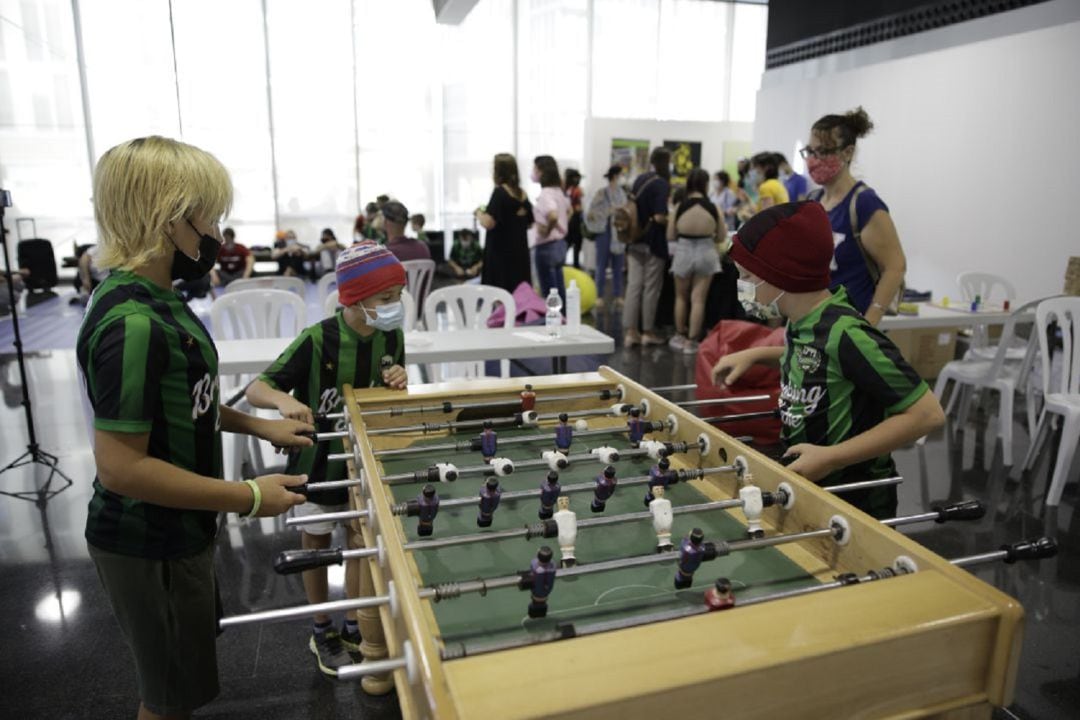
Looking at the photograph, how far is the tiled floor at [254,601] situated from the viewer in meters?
2.09

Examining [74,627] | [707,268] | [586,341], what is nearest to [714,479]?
[586,341]

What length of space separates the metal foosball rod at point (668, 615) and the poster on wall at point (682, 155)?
9.37m

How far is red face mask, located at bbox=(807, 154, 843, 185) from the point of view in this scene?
264 centimetres

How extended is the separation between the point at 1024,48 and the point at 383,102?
8.04 metres

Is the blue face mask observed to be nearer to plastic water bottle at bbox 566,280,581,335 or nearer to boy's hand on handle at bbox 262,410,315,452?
boy's hand on handle at bbox 262,410,315,452

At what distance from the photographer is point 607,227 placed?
26.2 ft

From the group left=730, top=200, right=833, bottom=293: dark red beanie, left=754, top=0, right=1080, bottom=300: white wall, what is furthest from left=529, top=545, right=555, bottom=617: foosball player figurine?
left=754, top=0, right=1080, bottom=300: white wall

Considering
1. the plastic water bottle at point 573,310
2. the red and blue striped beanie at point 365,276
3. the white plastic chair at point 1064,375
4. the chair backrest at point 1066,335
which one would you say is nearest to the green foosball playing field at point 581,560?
the red and blue striped beanie at point 365,276

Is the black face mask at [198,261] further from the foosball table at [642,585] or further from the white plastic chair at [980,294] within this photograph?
the white plastic chair at [980,294]

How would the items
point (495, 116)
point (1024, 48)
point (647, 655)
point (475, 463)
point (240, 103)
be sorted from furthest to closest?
1. point (495, 116)
2. point (240, 103)
3. point (1024, 48)
4. point (475, 463)
5. point (647, 655)

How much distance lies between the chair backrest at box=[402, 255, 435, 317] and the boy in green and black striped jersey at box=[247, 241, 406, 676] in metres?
2.73

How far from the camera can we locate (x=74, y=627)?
2432 millimetres

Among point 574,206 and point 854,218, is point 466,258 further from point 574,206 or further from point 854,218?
point 854,218

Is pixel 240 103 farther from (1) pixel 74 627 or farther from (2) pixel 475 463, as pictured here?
(2) pixel 475 463
